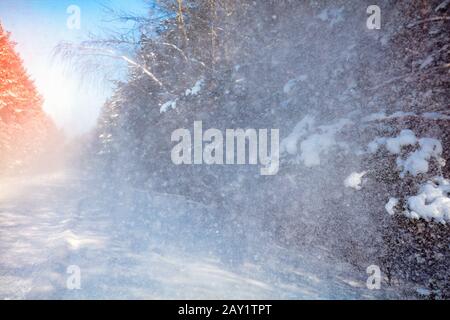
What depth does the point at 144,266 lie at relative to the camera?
5.00m

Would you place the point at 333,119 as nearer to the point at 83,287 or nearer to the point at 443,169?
the point at 443,169

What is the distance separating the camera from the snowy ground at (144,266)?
4.24 m

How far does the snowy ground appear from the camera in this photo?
13.9 feet

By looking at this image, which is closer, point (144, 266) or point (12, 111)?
point (144, 266)
